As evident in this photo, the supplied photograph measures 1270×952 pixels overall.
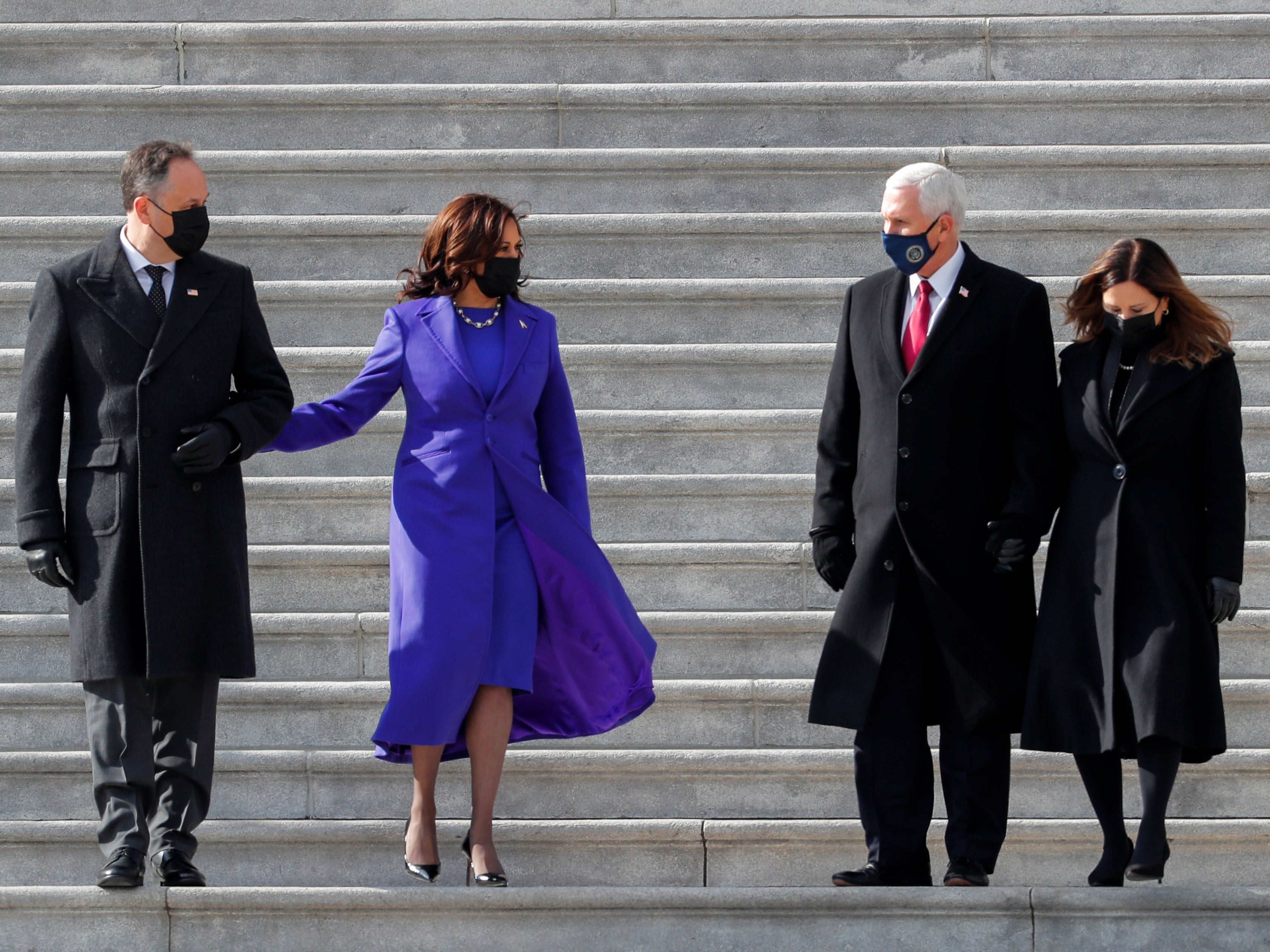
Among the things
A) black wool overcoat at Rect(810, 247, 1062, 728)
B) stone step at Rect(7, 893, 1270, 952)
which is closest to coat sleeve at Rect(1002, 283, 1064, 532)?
black wool overcoat at Rect(810, 247, 1062, 728)

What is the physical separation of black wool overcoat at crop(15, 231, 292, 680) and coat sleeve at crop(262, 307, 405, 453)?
5.4 inches

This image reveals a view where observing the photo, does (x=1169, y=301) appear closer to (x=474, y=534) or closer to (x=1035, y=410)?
(x=1035, y=410)

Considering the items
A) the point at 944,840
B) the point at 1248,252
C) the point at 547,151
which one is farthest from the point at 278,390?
the point at 1248,252

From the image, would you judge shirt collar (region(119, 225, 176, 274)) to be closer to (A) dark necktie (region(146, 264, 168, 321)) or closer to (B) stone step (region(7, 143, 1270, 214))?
(A) dark necktie (region(146, 264, 168, 321))

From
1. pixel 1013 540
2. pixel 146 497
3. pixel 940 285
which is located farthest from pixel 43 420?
pixel 1013 540

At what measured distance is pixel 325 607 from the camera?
5.63 m

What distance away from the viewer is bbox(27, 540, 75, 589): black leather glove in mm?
4293

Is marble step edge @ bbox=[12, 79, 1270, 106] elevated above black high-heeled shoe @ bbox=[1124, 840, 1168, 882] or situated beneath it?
elevated above

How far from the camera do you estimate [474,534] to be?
443cm

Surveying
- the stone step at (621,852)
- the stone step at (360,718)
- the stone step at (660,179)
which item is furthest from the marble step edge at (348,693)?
the stone step at (660,179)

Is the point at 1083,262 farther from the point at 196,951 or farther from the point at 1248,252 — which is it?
the point at 196,951

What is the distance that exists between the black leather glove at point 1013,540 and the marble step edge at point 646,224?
2.36 m

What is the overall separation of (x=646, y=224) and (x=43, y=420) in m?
2.76

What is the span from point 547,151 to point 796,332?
4.05 feet
